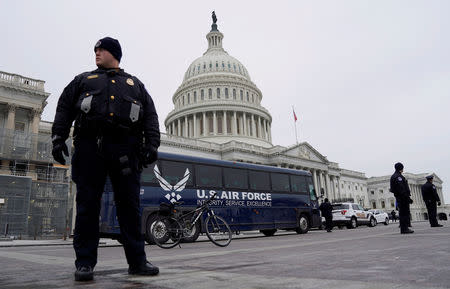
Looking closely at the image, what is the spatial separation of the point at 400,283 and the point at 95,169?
8.83 ft

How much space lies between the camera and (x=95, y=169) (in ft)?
10.9

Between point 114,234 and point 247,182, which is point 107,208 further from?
point 247,182

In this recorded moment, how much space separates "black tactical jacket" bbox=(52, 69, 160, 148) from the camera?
131 inches

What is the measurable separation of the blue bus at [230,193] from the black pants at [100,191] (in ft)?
27.3

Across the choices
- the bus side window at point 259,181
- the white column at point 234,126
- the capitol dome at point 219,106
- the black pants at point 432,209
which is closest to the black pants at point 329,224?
the bus side window at point 259,181

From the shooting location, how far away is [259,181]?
1725cm

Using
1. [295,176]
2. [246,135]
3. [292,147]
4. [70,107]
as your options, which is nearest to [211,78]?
[246,135]

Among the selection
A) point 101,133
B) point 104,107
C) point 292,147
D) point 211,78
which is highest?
point 211,78

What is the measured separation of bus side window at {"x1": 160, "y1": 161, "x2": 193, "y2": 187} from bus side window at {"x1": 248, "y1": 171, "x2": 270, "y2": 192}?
3.53m

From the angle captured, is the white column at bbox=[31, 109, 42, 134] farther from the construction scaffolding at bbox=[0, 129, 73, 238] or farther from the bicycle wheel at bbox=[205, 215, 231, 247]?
the bicycle wheel at bbox=[205, 215, 231, 247]

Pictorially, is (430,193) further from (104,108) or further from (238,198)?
(104,108)

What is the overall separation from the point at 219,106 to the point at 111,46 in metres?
63.3

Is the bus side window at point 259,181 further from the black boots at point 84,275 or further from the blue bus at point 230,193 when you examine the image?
the black boots at point 84,275

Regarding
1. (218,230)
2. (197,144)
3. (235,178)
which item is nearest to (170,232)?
(218,230)
